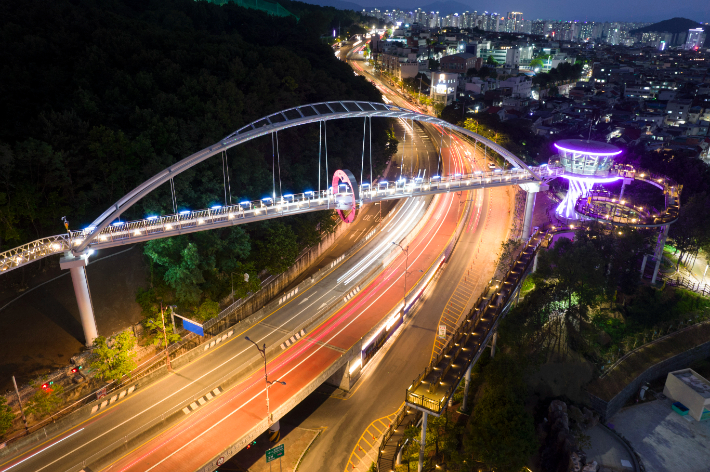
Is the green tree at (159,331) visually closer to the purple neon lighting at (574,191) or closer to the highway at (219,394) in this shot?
the highway at (219,394)

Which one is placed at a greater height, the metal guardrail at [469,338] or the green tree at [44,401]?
the metal guardrail at [469,338]

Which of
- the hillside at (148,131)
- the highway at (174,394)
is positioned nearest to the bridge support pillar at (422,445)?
the highway at (174,394)

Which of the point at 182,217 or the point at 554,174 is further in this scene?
the point at 554,174

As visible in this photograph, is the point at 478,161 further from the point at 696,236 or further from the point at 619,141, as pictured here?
the point at 696,236

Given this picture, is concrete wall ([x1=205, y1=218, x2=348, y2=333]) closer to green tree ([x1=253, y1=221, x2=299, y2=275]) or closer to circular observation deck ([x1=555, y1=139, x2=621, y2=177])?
green tree ([x1=253, y1=221, x2=299, y2=275])

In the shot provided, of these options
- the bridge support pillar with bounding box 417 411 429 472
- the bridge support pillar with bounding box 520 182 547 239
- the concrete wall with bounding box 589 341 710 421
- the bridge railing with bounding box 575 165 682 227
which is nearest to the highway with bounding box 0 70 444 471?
the bridge support pillar with bounding box 417 411 429 472

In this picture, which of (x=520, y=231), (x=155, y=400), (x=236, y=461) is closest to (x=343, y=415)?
(x=236, y=461)
